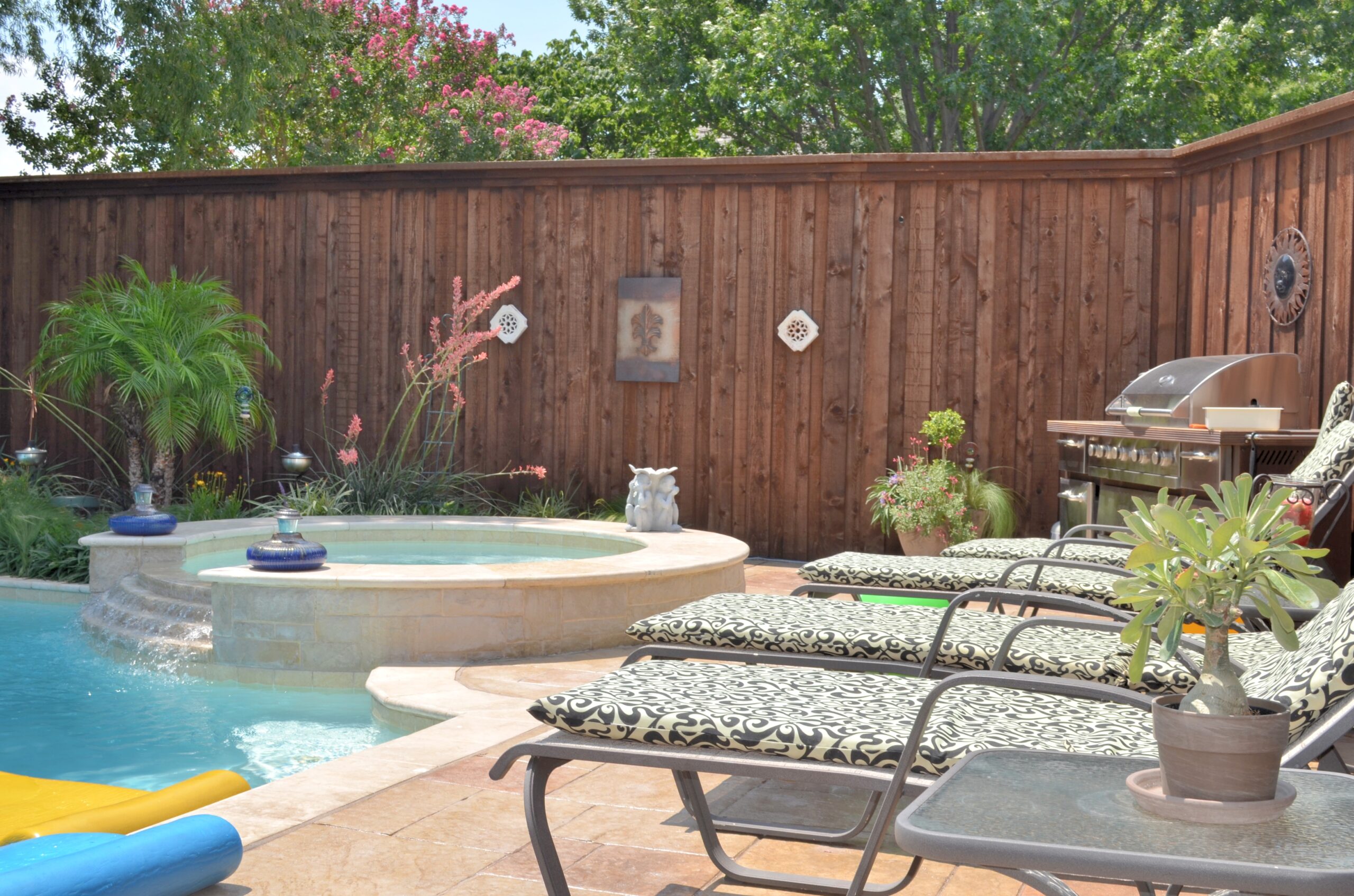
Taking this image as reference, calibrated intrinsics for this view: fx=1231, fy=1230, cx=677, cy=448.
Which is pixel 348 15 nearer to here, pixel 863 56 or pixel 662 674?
pixel 863 56

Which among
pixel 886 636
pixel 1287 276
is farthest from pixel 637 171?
pixel 886 636

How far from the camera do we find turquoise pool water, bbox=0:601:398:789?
12.7ft

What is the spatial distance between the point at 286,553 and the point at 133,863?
2.92m

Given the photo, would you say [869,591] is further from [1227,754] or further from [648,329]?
[648,329]

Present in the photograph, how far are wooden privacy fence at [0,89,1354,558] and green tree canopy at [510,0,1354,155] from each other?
5.76m

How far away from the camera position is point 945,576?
3902 millimetres

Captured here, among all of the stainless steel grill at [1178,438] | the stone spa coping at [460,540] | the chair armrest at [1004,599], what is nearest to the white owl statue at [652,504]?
the stone spa coping at [460,540]

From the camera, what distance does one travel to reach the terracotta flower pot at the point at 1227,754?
55.4 inches

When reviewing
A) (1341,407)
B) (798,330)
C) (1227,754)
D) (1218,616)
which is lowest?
(1227,754)

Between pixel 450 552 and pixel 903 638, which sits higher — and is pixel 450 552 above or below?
below

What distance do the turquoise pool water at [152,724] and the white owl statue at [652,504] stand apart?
7.33ft

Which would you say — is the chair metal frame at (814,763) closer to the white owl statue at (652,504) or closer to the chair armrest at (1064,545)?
the chair armrest at (1064,545)

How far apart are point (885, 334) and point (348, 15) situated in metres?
9.11

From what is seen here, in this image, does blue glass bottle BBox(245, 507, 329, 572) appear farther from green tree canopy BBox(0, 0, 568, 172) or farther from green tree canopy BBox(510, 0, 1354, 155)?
green tree canopy BBox(510, 0, 1354, 155)
